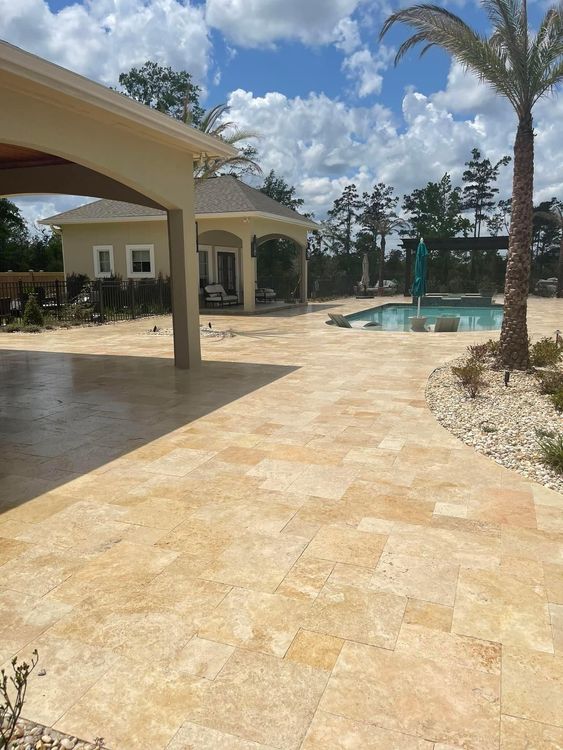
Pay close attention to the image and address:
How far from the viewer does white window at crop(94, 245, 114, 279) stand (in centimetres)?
2239

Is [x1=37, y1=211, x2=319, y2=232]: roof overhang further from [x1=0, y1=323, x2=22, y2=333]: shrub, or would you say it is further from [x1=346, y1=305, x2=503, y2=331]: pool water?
[x1=0, y1=323, x2=22, y2=333]: shrub

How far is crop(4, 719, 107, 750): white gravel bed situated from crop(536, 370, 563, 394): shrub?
22.3 ft

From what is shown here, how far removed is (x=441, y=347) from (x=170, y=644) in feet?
36.2

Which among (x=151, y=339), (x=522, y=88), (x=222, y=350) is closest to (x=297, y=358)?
(x=222, y=350)

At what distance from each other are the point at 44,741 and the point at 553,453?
4495 millimetres

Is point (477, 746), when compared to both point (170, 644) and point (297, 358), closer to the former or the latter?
point (170, 644)

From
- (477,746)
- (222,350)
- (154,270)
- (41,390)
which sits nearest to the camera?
(477,746)

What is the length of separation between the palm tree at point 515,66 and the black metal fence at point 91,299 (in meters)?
12.8

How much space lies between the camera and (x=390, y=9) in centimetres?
905

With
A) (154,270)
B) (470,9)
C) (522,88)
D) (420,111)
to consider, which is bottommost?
(154,270)

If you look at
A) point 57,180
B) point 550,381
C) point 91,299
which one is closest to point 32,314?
point 91,299

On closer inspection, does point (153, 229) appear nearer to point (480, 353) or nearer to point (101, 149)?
point (101, 149)

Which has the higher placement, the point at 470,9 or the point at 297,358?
the point at 470,9

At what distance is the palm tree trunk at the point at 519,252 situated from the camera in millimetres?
8812
